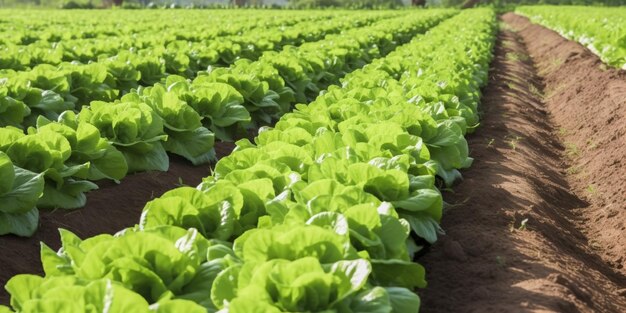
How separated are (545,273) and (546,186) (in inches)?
93.7

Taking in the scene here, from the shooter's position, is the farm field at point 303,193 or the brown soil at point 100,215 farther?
the brown soil at point 100,215

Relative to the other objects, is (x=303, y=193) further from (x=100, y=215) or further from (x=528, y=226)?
(x=100, y=215)

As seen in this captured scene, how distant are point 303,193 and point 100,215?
2.15m

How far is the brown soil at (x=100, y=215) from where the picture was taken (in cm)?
424

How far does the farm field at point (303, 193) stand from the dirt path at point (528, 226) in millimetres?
17

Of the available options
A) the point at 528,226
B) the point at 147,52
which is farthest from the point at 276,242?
the point at 147,52

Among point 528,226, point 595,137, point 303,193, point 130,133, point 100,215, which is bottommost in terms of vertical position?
point 595,137

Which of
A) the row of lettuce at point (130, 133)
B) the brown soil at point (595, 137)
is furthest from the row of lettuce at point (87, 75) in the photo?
the brown soil at point (595, 137)

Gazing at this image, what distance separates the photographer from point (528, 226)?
4.53 meters

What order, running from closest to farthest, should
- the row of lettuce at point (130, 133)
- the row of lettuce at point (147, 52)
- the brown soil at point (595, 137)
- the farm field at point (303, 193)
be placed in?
the farm field at point (303, 193) < the row of lettuce at point (130, 133) < the brown soil at point (595, 137) < the row of lettuce at point (147, 52)

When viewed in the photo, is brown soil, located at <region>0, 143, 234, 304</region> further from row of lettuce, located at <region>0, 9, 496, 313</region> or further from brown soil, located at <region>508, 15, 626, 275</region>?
brown soil, located at <region>508, 15, 626, 275</region>

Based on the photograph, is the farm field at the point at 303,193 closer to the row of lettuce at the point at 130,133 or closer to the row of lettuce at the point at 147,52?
the row of lettuce at the point at 130,133

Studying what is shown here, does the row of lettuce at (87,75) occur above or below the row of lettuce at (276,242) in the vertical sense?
below

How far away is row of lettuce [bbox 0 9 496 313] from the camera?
2412 mm
